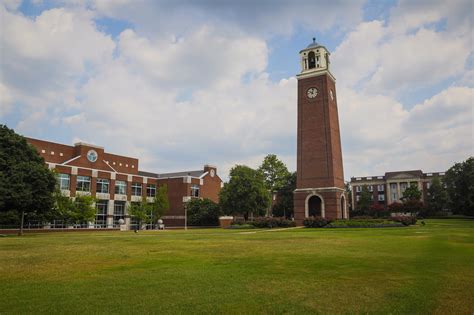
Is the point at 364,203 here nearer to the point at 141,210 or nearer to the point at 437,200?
the point at 437,200

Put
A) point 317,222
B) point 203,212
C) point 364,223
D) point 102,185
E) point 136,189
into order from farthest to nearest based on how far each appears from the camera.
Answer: point 136,189
point 203,212
point 102,185
point 317,222
point 364,223

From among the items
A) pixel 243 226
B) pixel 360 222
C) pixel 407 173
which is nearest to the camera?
pixel 360 222

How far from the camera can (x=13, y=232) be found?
1735 inches

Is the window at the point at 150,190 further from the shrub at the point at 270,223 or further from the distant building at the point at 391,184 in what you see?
the distant building at the point at 391,184

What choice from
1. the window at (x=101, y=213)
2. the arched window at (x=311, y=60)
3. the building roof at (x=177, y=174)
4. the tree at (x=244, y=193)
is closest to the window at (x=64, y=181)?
the window at (x=101, y=213)

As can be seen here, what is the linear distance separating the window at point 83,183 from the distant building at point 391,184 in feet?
228

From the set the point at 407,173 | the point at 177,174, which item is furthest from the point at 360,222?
the point at 407,173

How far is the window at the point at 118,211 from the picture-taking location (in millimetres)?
61781

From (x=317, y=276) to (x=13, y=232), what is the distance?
4410cm

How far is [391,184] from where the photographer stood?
335 ft

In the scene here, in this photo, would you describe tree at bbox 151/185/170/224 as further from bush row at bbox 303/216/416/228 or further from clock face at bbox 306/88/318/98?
clock face at bbox 306/88/318/98

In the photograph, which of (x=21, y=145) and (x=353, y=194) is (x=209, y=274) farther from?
(x=353, y=194)

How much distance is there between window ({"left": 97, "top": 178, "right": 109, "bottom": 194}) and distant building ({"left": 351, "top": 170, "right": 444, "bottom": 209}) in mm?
66475

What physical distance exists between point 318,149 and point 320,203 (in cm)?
680
